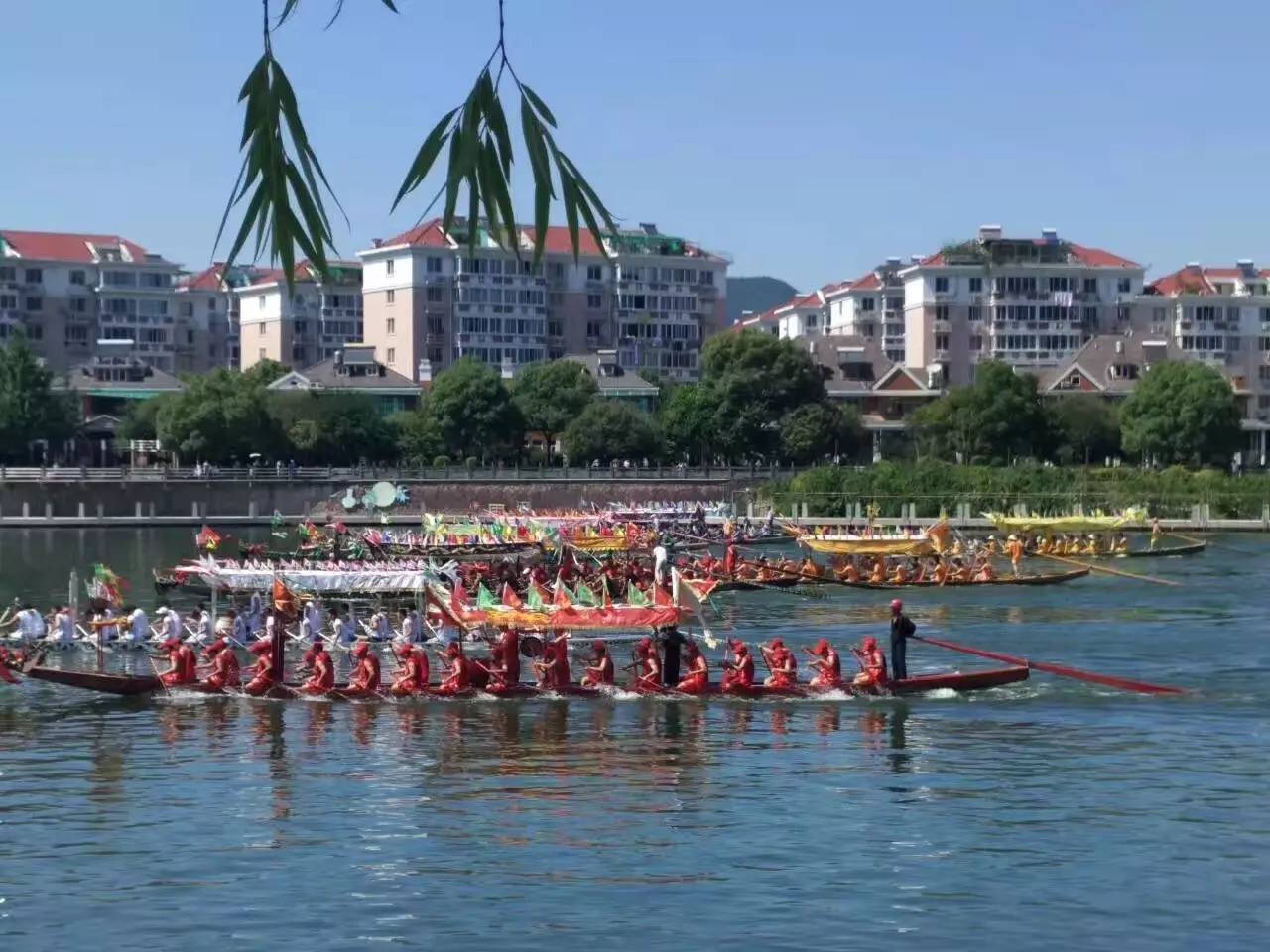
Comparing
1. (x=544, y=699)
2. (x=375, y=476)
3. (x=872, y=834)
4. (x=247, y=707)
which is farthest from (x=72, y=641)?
(x=375, y=476)

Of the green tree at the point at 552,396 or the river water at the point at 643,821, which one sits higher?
the green tree at the point at 552,396

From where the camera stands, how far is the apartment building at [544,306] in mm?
134625

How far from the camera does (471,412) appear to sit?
111 metres

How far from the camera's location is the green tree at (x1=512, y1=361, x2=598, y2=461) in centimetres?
11619

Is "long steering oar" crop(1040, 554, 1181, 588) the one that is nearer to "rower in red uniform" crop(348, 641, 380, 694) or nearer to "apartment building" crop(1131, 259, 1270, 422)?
"rower in red uniform" crop(348, 641, 380, 694)

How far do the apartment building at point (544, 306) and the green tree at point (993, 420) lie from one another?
2986 cm

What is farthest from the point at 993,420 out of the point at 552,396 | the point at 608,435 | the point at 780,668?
the point at 780,668

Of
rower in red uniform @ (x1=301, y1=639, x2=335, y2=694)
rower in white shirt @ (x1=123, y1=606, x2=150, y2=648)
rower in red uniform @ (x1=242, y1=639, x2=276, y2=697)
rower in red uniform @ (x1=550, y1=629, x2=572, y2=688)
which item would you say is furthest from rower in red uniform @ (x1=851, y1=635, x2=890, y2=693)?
rower in white shirt @ (x1=123, y1=606, x2=150, y2=648)

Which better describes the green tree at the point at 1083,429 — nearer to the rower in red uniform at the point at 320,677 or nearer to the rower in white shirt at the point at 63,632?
the rower in white shirt at the point at 63,632

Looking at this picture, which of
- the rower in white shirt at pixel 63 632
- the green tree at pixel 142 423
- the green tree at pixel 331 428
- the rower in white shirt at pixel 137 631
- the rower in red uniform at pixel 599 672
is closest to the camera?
the rower in red uniform at pixel 599 672

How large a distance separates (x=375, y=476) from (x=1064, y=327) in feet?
197

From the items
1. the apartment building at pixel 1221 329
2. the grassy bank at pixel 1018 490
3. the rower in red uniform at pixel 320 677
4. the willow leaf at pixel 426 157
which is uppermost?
the apartment building at pixel 1221 329

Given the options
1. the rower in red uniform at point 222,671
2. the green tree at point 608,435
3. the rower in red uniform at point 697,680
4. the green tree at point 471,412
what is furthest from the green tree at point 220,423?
the rower in red uniform at point 697,680

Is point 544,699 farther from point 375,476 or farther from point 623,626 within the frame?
point 375,476
